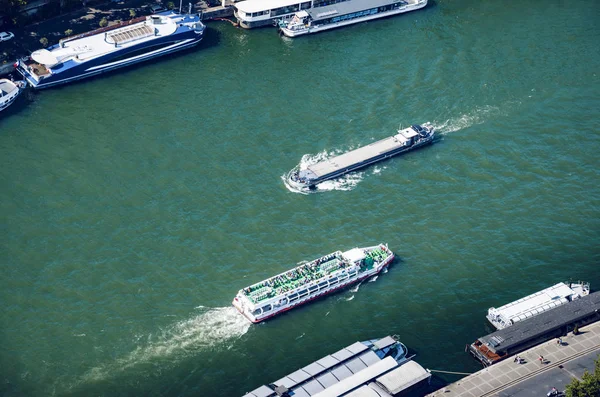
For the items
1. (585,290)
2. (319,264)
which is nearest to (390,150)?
(319,264)

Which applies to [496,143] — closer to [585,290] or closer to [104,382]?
[585,290]

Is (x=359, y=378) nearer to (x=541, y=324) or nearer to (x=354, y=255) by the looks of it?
(x=354, y=255)

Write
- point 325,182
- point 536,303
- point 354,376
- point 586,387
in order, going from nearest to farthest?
point 586,387
point 354,376
point 536,303
point 325,182

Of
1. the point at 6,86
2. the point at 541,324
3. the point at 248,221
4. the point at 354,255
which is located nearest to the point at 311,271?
the point at 354,255

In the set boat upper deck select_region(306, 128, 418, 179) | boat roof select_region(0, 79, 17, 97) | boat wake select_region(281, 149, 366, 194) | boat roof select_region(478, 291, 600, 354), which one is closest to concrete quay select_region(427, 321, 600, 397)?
boat roof select_region(478, 291, 600, 354)

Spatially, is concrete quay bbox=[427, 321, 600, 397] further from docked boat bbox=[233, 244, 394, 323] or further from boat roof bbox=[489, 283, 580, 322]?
docked boat bbox=[233, 244, 394, 323]

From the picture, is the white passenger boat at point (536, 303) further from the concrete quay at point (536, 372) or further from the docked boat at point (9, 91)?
the docked boat at point (9, 91)

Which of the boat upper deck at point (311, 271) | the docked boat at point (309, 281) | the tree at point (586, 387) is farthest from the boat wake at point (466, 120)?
the tree at point (586, 387)
